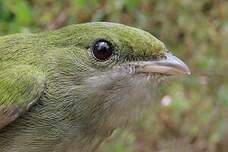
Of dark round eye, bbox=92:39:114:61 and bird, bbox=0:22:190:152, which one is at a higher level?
dark round eye, bbox=92:39:114:61

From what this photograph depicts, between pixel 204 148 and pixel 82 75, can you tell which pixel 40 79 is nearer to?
pixel 82 75

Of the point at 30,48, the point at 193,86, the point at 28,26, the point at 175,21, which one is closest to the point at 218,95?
the point at 193,86

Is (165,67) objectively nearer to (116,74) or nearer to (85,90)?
(116,74)

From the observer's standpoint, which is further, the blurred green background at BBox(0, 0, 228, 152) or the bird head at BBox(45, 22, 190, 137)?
the blurred green background at BBox(0, 0, 228, 152)

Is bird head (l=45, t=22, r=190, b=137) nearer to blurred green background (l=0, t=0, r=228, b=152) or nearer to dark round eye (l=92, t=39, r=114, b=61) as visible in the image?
dark round eye (l=92, t=39, r=114, b=61)

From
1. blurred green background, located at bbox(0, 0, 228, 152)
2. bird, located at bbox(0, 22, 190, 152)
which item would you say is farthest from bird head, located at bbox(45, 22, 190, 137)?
blurred green background, located at bbox(0, 0, 228, 152)

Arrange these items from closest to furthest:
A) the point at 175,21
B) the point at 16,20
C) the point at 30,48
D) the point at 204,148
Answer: the point at 30,48, the point at 16,20, the point at 175,21, the point at 204,148

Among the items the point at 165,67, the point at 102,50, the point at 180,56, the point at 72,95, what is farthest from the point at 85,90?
the point at 180,56
